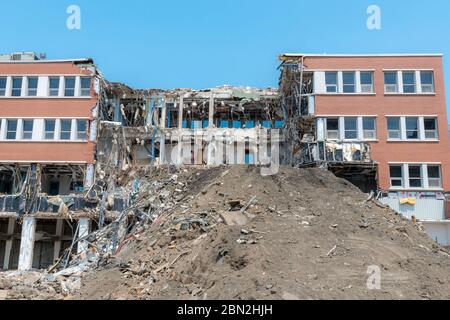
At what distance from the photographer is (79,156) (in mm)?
33688

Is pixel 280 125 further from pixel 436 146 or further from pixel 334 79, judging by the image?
pixel 436 146

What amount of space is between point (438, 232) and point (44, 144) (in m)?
27.7

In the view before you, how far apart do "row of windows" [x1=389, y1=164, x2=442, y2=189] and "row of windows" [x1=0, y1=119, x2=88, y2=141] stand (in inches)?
873

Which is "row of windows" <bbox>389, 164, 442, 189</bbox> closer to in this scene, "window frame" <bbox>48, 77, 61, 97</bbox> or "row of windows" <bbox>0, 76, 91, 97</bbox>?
→ "row of windows" <bbox>0, 76, 91, 97</bbox>

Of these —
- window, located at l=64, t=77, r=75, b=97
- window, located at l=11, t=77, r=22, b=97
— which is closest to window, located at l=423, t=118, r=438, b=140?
window, located at l=64, t=77, r=75, b=97

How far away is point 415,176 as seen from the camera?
3244 centimetres

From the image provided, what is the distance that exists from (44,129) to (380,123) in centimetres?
2421

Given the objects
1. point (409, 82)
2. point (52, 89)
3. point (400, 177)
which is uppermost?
point (409, 82)

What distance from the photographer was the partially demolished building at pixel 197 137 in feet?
105

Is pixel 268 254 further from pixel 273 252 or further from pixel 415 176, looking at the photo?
pixel 415 176

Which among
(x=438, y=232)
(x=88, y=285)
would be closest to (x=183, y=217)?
(x=88, y=285)

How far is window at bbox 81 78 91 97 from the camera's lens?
A: 34919 mm

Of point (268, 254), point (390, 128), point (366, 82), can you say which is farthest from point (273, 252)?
point (366, 82)
